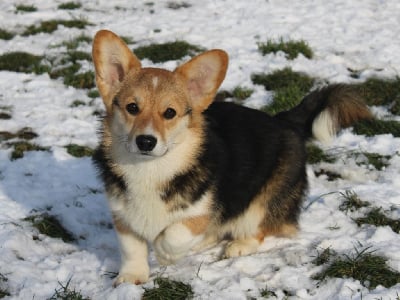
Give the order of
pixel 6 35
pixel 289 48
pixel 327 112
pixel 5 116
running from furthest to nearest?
pixel 6 35 → pixel 289 48 → pixel 5 116 → pixel 327 112

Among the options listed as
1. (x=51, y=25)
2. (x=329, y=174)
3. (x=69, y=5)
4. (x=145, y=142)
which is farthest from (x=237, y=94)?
(x=69, y=5)

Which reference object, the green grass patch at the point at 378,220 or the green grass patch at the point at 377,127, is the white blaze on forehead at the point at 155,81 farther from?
the green grass patch at the point at 377,127

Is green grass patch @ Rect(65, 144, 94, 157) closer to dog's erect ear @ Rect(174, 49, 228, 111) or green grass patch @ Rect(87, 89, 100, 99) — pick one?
green grass patch @ Rect(87, 89, 100, 99)

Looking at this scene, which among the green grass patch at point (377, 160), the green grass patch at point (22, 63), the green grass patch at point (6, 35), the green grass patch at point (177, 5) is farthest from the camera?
Answer: the green grass patch at point (177, 5)

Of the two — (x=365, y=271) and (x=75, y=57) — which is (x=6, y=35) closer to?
(x=75, y=57)

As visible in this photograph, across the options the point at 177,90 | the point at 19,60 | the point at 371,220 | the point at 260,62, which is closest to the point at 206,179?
the point at 177,90

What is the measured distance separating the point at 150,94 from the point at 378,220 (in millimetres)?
1779

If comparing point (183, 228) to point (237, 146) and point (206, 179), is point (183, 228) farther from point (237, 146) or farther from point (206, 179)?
point (237, 146)

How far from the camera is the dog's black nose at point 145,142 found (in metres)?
2.88

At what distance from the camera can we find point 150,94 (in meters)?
3.09

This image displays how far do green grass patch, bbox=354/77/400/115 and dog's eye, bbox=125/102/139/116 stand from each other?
10.5 ft

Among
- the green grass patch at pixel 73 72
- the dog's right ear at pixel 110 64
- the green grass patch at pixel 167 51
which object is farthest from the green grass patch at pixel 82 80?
the dog's right ear at pixel 110 64

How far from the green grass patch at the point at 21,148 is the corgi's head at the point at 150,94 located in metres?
1.88

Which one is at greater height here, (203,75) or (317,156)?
(203,75)
